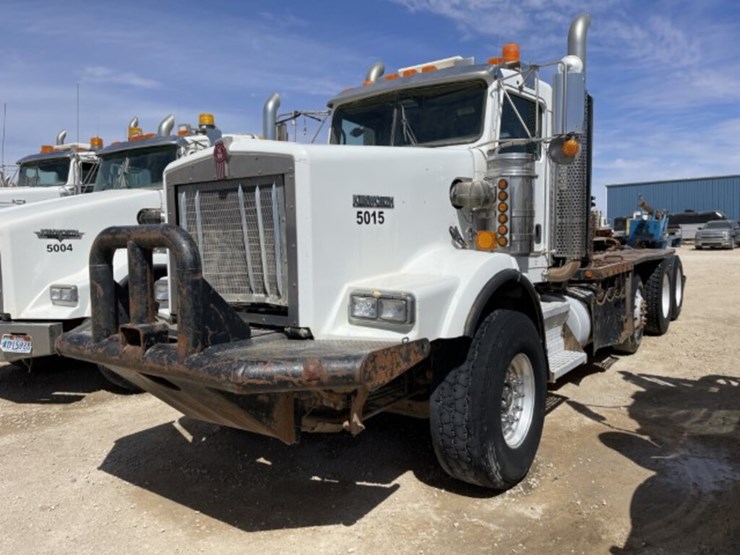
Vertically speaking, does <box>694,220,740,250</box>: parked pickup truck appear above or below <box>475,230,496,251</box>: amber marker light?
below

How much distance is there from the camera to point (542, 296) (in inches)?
225

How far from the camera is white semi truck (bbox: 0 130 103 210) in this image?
8.93m

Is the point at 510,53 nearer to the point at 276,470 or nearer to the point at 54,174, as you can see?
the point at 276,470

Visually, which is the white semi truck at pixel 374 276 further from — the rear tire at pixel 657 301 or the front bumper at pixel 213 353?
the rear tire at pixel 657 301

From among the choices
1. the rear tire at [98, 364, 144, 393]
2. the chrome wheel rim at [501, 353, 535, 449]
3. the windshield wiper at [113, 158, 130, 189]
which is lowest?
the rear tire at [98, 364, 144, 393]

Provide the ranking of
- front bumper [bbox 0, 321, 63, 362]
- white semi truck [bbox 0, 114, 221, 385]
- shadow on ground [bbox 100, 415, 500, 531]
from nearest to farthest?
shadow on ground [bbox 100, 415, 500, 531], front bumper [bbox 0, 321, 63, 362], white semi truck [bbox 0, 114, 221, 385]

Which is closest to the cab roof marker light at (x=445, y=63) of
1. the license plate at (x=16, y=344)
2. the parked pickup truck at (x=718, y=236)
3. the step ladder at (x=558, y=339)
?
the step ladder at (x=558, y=339)

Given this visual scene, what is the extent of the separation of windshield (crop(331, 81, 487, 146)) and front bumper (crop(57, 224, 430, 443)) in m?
2.21

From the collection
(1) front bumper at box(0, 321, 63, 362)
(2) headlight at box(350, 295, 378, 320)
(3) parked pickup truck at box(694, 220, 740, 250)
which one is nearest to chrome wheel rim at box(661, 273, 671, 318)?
(2) headlight at box(350, 295, 378, 320)

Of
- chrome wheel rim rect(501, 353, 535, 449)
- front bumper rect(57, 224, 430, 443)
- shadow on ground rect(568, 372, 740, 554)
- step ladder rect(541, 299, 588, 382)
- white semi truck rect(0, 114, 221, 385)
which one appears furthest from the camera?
white semi truck rect(0, 114, 221, 385)

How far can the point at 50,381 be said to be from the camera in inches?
273

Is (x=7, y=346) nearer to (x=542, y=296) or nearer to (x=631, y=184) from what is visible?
(x=542, y=296)

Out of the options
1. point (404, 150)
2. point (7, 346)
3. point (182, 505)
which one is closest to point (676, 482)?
point (404, 150)

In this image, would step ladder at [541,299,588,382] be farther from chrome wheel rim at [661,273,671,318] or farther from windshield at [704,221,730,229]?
windshield at [704,221,730,229]
